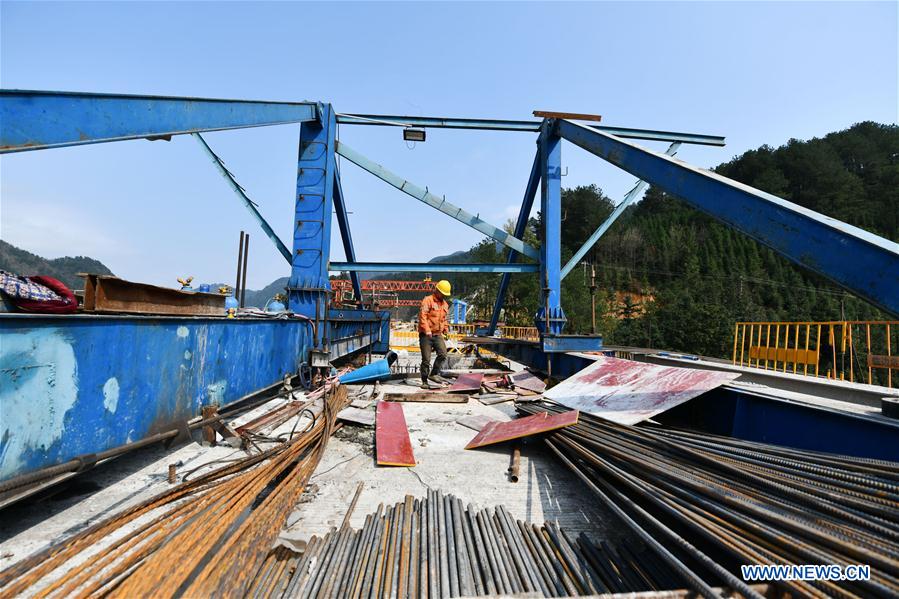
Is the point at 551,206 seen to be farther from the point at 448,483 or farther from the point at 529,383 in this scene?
the point at 448,483

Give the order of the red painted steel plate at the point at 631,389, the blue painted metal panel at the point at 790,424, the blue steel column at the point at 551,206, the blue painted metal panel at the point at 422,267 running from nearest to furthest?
the blue painted metal panel at the point at 790,424, the red painted steel plate at the point at 631,389, the blue steel column at the point at 551,206, the blue painted metal panel at the point at 422,267

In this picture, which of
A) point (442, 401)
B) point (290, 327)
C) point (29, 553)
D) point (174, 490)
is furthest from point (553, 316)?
point (29, 553)

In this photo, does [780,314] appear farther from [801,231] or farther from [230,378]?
[230,378]

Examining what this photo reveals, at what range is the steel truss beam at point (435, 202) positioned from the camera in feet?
29.1

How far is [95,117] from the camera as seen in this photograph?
3264 mm

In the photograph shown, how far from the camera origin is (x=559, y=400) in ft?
15.4

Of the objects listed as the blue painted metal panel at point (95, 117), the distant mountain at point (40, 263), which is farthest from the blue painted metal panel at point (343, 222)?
the distant mountain at point (40, 263)

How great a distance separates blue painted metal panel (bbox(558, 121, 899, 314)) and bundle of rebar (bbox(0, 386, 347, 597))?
3.60m

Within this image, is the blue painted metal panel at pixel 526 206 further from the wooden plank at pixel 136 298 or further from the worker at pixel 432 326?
the wooden plank at pixel 136 298

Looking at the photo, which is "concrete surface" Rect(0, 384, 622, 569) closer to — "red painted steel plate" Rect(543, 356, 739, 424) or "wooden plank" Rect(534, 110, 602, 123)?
"red painted steel plate" Rect(543, 356, 739, 424)

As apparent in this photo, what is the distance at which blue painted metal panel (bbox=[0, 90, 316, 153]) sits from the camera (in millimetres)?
2643

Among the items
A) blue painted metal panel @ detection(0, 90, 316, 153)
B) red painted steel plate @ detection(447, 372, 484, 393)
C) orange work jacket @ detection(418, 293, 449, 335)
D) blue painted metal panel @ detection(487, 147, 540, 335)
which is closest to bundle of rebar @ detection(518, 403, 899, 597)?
red painted steel plate @ detection(447, 372, 484, 393)

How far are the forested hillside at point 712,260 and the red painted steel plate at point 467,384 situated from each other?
16.7 meters

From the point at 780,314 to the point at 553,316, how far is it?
1549 inches
